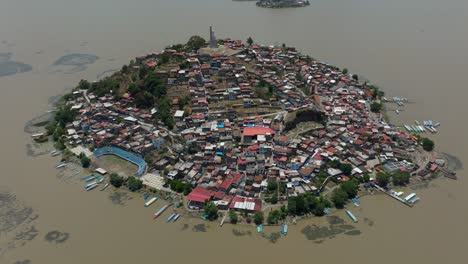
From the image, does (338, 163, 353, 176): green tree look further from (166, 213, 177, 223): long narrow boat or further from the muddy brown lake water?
(166, 213, 177, 223): long narrow boat

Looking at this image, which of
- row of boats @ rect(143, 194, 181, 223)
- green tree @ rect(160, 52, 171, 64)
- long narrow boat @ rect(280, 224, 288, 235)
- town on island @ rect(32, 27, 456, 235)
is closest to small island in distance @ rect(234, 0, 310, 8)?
town on island @ rect(32, 27, 456, 235)

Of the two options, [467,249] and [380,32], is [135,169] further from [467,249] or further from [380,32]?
[380,32]

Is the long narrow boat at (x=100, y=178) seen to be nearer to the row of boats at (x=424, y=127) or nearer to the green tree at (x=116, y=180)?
the green tree at (x=116, y=180)

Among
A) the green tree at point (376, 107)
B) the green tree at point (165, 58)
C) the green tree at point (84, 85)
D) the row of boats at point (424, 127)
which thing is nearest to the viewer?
the row of boats at point (424, 127)

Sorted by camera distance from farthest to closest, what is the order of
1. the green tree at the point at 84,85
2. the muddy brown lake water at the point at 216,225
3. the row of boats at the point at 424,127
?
the green tree at the point at 84,85
the row of boats at the point at 424,127
the muddy brown lake water at the point at 216,225

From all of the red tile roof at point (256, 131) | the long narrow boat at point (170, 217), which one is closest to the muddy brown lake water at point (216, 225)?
the long narrow boat at point (170, 217)
